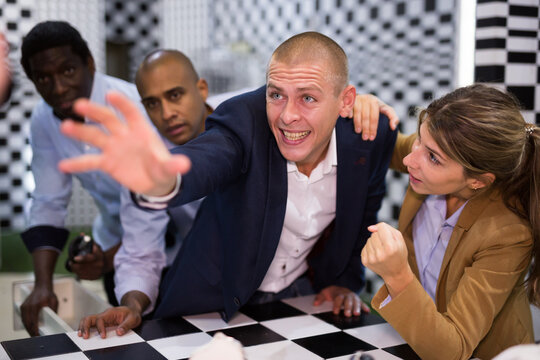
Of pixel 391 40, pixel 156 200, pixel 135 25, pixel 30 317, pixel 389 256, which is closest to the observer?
pixel 156 200

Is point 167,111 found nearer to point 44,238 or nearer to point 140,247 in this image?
point 140,247

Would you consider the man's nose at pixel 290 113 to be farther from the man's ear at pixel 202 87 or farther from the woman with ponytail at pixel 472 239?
the man's ear at pixel 202 87

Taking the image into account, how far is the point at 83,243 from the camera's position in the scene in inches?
107

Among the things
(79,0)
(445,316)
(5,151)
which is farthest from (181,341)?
(79,0)

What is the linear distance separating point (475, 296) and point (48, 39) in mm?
2171

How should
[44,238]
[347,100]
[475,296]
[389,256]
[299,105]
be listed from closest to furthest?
[389,256] < [475,296] < [299,105] < [347,100] < [44,238]

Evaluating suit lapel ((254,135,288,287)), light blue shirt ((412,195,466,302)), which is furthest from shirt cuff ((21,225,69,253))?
light blue shirt ((412,195,466,302))

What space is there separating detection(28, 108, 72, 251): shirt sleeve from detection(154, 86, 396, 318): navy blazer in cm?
99

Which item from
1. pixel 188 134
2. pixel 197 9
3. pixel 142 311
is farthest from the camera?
pixel 197 9

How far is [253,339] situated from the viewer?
5.75 ft

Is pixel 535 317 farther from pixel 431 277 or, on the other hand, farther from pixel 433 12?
pixel 433 12

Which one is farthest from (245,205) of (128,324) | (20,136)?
(20,136)

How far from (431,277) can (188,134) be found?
1318 mm

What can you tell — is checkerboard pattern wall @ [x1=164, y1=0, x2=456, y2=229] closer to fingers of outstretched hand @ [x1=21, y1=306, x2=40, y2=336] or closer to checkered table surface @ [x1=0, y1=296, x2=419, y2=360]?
checkered table surface @ [x1=0, y1=296, x2=419, y2=360]
